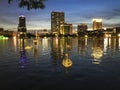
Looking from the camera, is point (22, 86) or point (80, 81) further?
point (80, 81)

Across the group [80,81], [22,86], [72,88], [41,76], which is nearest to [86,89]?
[72,88]

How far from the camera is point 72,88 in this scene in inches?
903

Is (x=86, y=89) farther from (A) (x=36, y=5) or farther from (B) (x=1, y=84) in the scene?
(A) (x=36, y=5)

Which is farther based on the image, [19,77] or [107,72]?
[107,72]

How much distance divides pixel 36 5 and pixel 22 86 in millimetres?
12460

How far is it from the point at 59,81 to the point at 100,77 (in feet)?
15.9

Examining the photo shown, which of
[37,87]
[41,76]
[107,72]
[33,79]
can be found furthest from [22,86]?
[107,72]

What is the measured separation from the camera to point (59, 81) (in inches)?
1025

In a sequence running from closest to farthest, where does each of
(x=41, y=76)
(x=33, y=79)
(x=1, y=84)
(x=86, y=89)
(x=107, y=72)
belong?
1. (x=86, y=89)
2. (x=1, y=84)
3. (x=33, y=79)
4. (x=41, y=76)
5. (x=107, y=72)

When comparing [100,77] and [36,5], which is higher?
[36,5]

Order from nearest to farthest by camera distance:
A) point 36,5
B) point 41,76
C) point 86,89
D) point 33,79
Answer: point 36,5 < point 86,89 < point 33,79 < point 41,76

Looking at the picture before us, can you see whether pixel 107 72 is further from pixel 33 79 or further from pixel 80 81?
pixel 33 79

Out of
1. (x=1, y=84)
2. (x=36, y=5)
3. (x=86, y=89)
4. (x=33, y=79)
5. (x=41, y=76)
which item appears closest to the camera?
(x=36, y=5)

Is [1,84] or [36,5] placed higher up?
[36,5]
